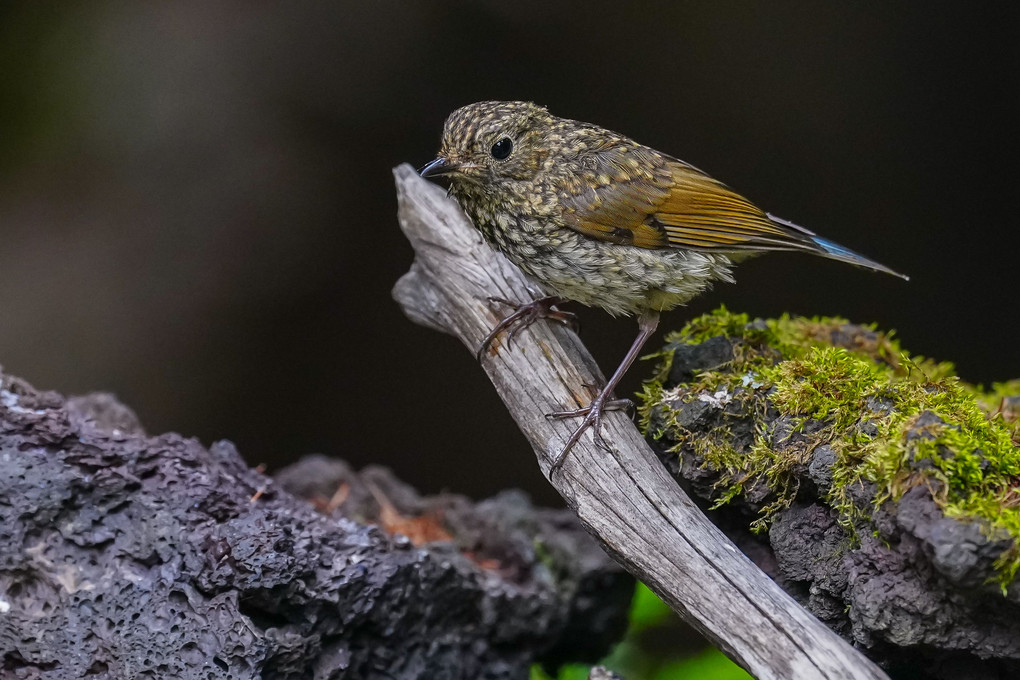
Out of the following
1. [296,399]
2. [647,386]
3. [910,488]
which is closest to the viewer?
[910,488]

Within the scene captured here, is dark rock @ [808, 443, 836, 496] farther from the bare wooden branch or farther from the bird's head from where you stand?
the bird's head

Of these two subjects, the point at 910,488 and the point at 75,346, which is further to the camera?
the point at 75,346

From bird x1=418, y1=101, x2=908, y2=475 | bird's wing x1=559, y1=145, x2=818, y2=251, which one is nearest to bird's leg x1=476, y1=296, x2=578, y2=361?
bird x1=418, y1=101, x2=908, y2=475

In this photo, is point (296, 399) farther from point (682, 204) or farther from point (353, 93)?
point (682, 204)

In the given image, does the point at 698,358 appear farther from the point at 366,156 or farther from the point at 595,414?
the point at 366,156

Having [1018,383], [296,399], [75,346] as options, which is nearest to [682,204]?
[1018,383]
